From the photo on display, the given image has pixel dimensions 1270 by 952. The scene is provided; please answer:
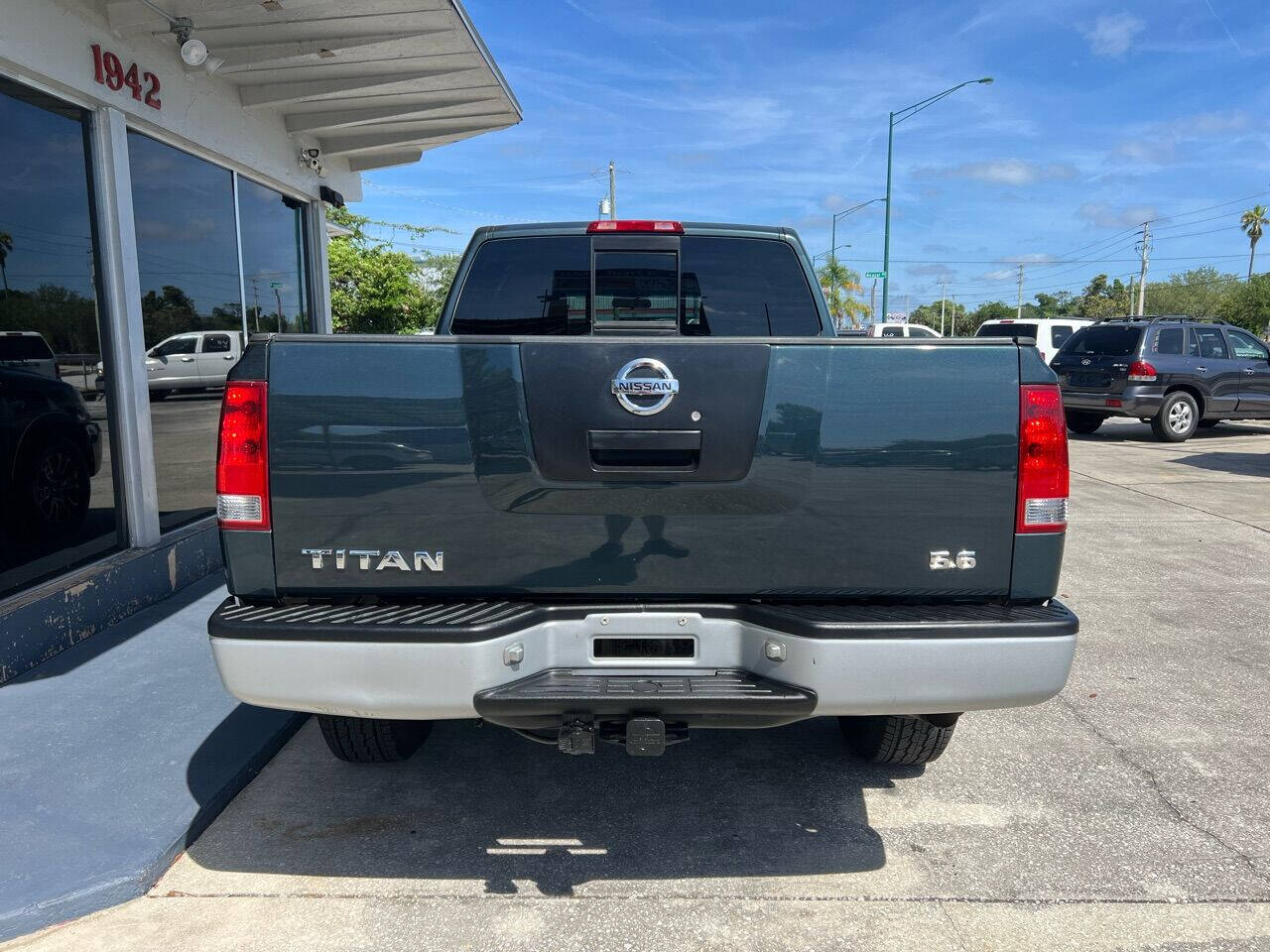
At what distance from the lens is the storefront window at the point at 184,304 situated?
20.3 ft

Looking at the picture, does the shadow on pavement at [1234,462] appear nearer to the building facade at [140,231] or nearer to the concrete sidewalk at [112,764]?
the building facade at [140,231]

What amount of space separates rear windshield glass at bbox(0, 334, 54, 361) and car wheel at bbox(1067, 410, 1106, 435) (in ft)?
50.2

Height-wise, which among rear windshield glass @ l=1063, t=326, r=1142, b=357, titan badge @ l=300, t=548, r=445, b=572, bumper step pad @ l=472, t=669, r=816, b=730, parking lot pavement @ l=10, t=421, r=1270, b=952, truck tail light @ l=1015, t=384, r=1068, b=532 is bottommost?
parking lot pavement @ l=10, t=421, r=1270, b=952

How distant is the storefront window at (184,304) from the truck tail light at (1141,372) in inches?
518

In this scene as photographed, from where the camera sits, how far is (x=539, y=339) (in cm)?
269

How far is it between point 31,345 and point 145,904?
3224 mm

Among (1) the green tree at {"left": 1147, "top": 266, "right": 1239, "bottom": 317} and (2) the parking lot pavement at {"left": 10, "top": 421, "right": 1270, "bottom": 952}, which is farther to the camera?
(1) the green tree at {"left": 1147, "top": 266, "right": 1239, "bottom": 317}

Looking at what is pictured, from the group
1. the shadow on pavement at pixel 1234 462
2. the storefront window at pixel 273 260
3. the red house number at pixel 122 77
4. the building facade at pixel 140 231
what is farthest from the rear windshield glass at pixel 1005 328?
the red house number at pixel 122 77

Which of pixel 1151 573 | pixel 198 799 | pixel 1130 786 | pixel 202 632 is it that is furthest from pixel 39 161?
pixel 1151 573

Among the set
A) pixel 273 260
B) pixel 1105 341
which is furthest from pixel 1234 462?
pixel 273 260

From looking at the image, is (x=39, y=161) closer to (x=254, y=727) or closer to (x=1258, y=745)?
(x=254, y=727)

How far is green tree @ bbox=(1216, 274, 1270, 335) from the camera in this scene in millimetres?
59688

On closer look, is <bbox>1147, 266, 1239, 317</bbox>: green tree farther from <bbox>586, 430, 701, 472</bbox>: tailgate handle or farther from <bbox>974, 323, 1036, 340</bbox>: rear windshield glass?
<bbox>586, 430, 701, 472</bbox>: tailgate handle

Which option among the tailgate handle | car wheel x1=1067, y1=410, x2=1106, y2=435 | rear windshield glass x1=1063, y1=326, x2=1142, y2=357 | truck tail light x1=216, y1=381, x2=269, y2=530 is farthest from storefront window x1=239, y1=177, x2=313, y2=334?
car wheel x1=1067, y1=410, x2=1106, y2=435
